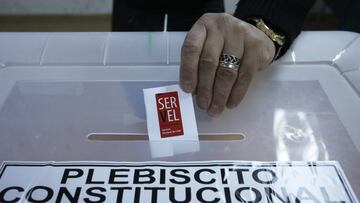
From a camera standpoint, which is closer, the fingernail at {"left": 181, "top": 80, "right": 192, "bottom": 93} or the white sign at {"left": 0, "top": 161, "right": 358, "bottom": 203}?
the white sign at {"left": 0, "top": 161, "right": 358, "bottom": 203}

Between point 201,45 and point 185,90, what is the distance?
2.8 inches

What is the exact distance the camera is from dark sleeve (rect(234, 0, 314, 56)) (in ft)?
2.11

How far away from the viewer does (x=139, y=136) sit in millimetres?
524

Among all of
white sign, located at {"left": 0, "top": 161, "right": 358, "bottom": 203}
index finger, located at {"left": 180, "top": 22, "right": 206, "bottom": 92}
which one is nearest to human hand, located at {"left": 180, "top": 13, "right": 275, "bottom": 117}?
index finger, located at {"left": 180, "top": 22, "right": 206, "bottom": 92}

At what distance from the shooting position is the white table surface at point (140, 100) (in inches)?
19.4

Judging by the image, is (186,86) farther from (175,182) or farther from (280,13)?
(280,13)

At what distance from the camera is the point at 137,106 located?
0.58 meters

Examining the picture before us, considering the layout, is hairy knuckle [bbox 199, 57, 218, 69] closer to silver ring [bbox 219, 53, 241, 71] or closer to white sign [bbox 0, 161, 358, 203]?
silver ring [bbox 219, 53, 241, 71]

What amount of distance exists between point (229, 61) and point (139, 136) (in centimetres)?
16

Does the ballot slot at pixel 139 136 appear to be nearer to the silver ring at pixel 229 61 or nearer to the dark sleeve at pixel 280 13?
the silver ring at pixel 229 61

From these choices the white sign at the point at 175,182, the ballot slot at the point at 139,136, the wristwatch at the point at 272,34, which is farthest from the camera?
the wristwatch at the point at 272,34

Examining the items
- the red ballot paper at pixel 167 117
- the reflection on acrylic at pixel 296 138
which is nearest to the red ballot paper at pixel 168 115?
the red ballot paper at pixel 167 117

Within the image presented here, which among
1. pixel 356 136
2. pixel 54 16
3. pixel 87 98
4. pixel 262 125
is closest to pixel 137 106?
pixel 87 98

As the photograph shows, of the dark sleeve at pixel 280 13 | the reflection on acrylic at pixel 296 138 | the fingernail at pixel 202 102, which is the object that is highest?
the dark sleeve at pixel 280 13
